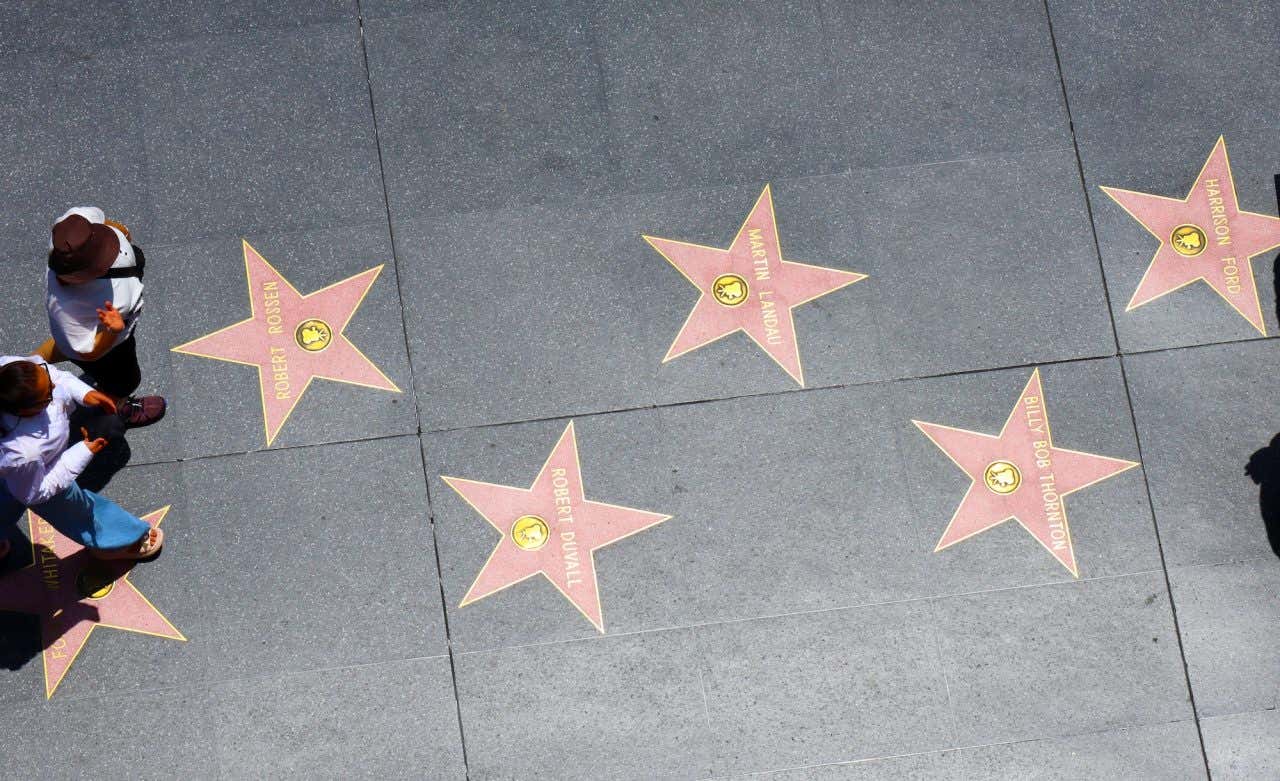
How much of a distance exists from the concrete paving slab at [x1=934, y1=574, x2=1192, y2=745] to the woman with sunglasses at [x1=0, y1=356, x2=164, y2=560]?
13.7ft

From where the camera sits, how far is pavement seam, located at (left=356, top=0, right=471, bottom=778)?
16.9 ft

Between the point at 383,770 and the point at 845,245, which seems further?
the point at 845,245

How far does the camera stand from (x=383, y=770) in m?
5.10

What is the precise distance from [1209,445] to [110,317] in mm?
5554

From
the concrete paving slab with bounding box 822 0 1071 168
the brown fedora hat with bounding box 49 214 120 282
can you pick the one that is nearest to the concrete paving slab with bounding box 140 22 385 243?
the brown fedora hat with bounding box 49 214 120 282

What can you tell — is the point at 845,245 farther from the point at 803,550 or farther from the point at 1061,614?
the point at 1061,614

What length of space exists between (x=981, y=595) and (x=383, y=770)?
3.20 m

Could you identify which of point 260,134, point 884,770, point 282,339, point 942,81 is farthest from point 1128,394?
point 260,134

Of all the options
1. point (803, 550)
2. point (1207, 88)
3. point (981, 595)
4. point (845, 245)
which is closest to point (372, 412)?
point (803, 550)

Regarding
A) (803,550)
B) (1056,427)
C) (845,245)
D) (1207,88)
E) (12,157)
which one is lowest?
(803,550)

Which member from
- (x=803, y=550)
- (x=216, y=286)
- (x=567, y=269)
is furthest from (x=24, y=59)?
(x=803, y=550)

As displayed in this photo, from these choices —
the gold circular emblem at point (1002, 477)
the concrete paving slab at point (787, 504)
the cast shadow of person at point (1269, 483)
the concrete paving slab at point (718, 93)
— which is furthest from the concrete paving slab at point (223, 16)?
the cast shadow of person at point (1269, 483)

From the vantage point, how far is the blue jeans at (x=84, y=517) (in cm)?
476

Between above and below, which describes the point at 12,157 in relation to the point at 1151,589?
above
